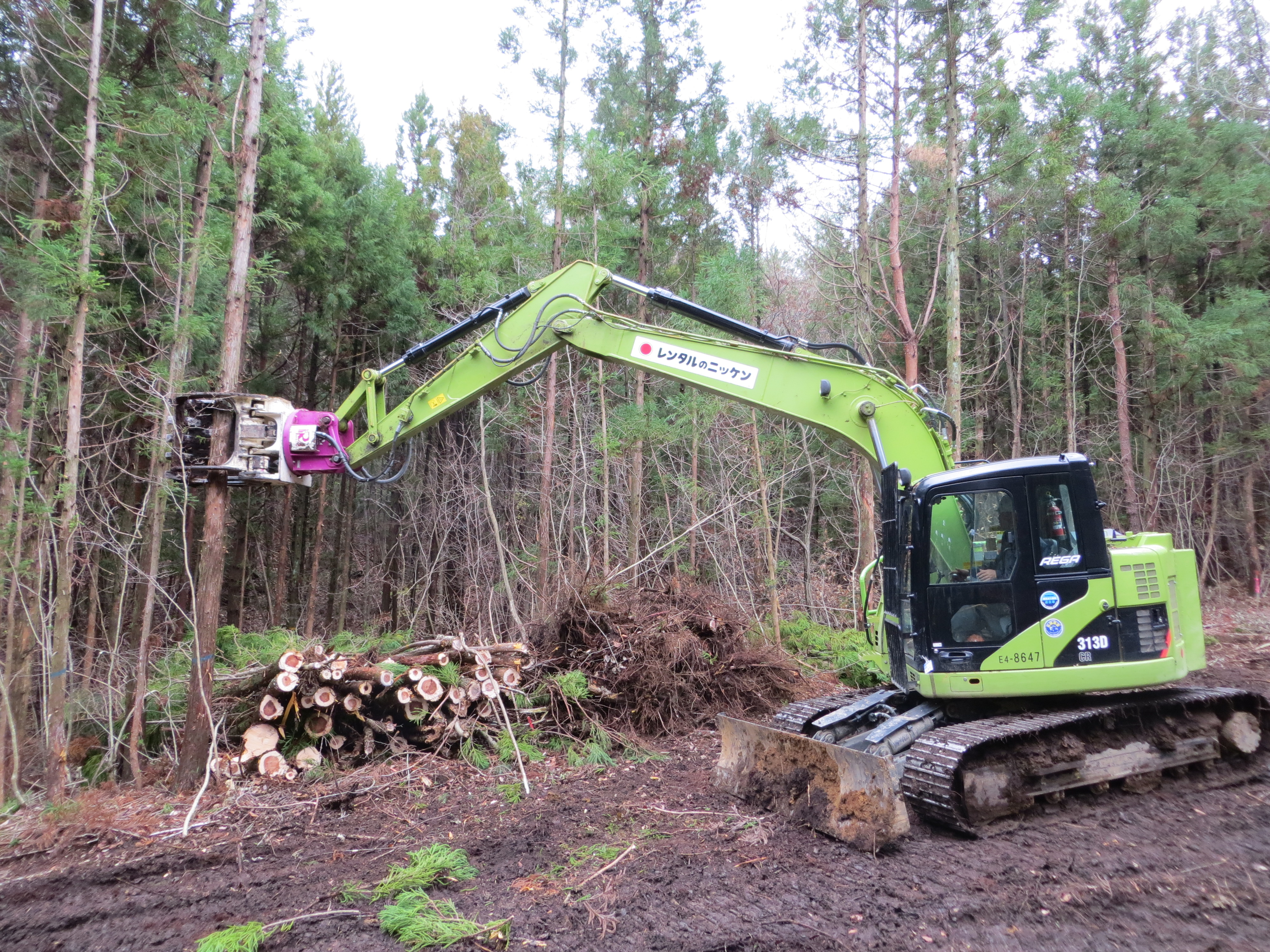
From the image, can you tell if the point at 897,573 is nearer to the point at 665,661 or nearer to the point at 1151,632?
the point at 1151,632

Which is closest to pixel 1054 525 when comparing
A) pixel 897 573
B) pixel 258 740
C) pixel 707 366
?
pixel 897 573

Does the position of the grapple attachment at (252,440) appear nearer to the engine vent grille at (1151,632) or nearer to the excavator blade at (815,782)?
the excavator blade at (815,782)

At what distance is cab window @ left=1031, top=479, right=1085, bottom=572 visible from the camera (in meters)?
Result: 4.82

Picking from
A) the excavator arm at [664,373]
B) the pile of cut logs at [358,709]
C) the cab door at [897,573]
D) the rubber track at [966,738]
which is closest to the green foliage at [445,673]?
the pile of cut logs at [358,709]

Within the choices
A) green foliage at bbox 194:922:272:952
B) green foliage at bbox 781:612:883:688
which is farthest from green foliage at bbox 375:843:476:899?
green foliage at bbox 781:612:883:688

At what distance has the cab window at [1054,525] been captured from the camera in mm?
4824

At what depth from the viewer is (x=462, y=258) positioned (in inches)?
576

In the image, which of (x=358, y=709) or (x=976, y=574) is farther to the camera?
(x=358, y=709)

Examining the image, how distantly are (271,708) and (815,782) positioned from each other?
4272 millimetres

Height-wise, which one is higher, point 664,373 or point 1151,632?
point 664,373

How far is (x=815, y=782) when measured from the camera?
468 centimetres

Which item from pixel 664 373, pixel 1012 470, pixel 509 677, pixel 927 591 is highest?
pixel 664 373

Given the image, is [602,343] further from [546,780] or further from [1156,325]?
[1156,325]

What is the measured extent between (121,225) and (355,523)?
420 inches
